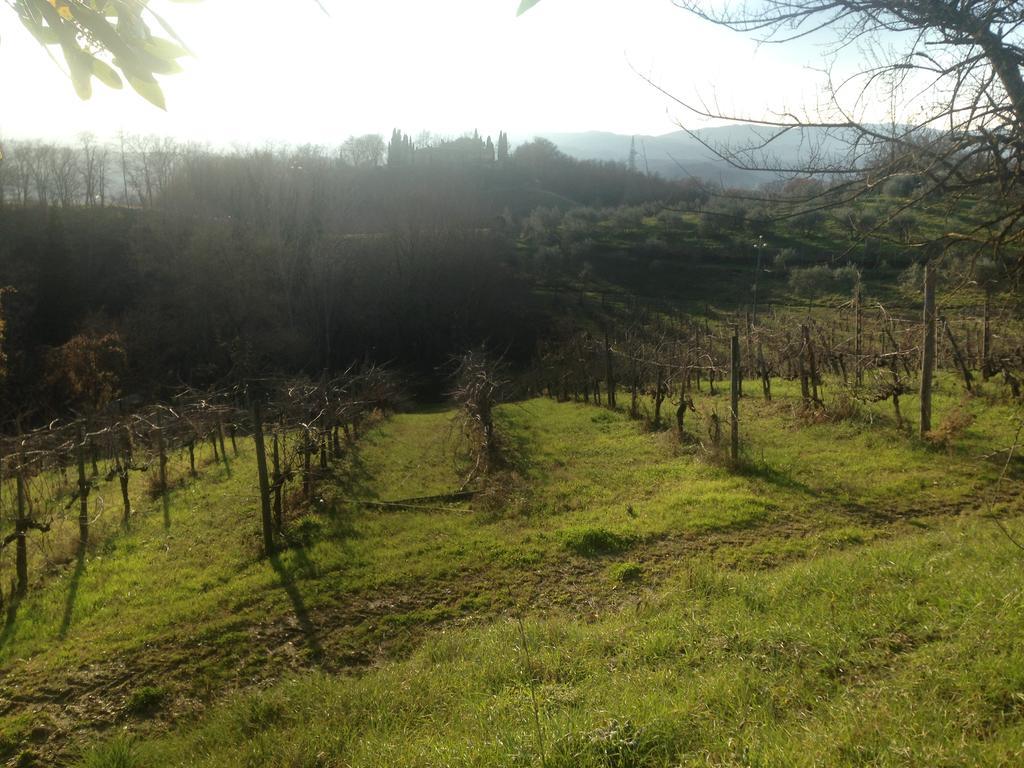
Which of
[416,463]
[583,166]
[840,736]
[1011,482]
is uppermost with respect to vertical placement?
[583,166]

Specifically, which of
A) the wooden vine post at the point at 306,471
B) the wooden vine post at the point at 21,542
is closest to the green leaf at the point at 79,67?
the wooden vine post at the point at 21,542

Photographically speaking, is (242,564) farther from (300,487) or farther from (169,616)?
(300,487)

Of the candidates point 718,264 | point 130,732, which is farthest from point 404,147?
Result: point 130,732

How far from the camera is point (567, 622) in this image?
5.40 metres

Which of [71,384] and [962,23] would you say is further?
[71,384]

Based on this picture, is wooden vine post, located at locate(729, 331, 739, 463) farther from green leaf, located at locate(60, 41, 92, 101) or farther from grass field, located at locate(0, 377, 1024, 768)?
green leaf, located at locate(60, 41, 92, 101)

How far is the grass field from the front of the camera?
2.97m

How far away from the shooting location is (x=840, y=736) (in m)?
2.60

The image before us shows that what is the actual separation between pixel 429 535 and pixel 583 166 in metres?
53.3

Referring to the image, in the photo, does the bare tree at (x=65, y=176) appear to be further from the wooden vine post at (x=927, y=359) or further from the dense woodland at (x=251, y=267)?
the wooden vine post at (x=927, y=359)

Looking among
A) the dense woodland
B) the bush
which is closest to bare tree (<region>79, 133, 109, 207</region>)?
the dense woodland

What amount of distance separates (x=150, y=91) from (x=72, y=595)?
24.3ft

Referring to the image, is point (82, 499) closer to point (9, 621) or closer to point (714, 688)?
point (9, 621)

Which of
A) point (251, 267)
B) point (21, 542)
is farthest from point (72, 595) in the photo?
point (251, 267)
